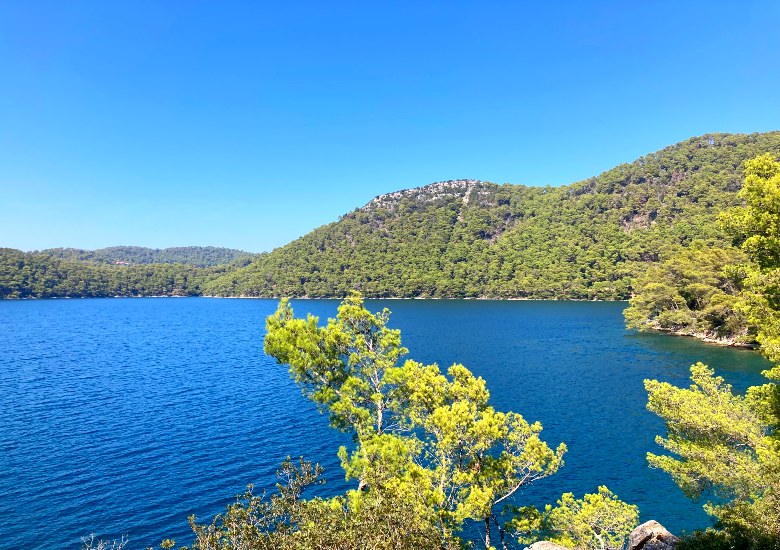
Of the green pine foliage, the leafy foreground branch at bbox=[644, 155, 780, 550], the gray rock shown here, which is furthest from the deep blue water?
the gray rock

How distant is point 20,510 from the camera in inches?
1177

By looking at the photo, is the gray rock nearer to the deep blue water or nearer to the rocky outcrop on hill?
the rocky outcrop on hill

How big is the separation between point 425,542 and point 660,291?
10617 cm

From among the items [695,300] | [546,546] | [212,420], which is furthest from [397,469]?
[695,300]

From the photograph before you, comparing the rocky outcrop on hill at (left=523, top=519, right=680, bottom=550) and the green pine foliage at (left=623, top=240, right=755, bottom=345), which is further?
the green pine foliage at (left=623, top=240, right=755, bottom=345)

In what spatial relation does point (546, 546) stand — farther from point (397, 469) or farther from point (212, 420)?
point (212, 420)

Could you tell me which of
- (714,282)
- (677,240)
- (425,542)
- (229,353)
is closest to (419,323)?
(229,353)

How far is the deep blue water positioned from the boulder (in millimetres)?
7781

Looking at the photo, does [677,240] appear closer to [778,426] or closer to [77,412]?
[778,426]

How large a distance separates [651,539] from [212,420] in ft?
143

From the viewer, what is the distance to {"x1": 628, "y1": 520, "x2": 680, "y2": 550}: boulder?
2102 cm

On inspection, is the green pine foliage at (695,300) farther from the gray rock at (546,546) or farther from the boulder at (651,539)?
the gray rock at (546,546)

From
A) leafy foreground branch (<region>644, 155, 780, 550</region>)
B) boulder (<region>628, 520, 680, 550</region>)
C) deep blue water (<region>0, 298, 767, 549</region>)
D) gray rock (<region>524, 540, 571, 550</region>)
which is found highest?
leafy foreground branch (<region>644, 155, 780, 550</region>)

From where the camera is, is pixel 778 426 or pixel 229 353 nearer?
pixel 778 426
